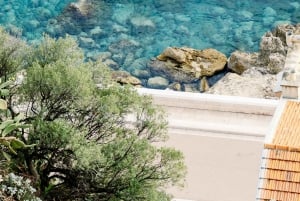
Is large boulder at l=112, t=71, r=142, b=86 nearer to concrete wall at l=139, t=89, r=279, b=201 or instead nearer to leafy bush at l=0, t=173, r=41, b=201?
concrete wall at l=139, t=89, r=279, b=201

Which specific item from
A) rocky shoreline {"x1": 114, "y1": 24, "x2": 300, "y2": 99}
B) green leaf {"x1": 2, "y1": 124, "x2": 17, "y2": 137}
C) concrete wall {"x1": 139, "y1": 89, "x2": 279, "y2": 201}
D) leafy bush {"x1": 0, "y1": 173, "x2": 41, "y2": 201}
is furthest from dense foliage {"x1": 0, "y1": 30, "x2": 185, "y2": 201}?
rocky shoreline {"x1": 114, "y1": 24, "x2": 300, "y2": 99}

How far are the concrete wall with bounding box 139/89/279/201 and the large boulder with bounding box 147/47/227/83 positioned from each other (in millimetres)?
3779

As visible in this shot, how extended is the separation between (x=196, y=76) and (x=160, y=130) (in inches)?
220

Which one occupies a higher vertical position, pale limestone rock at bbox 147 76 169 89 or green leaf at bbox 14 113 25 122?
green leaf at bbox 14 113 25 122

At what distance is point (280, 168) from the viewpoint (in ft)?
19.3

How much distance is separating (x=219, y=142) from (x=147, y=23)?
19.1 feet

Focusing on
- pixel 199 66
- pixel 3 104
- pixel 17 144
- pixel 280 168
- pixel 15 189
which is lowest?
pixel 199 66

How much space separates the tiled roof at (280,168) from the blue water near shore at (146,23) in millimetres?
6308

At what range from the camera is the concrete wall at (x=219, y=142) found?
779 centimetres

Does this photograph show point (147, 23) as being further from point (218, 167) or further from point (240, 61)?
point (218, 167)

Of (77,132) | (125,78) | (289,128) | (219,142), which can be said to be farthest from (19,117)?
(125,78)

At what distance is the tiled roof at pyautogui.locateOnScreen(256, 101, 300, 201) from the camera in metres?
Result: 5.77

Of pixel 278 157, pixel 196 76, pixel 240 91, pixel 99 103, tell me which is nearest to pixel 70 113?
pixel 99 103

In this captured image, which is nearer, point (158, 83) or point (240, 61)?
point (158, 83)
